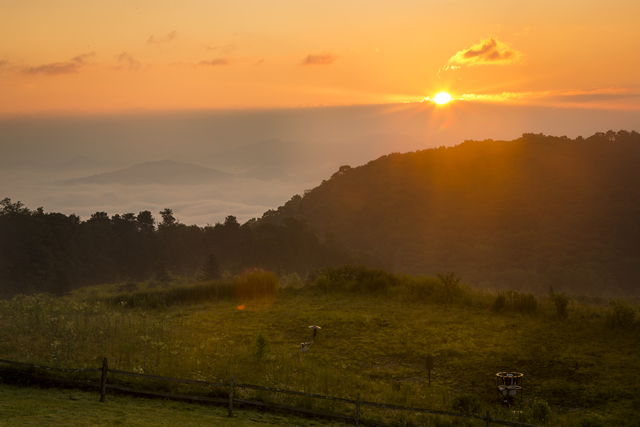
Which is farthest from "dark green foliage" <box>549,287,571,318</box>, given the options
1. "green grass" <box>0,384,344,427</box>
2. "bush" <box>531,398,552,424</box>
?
"green grass" <box>0,384,344,427</box>

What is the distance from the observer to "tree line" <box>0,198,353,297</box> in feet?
202

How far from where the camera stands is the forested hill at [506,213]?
95.0 meters

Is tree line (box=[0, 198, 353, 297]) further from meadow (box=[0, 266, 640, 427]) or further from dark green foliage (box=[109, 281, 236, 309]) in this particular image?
meadow (box=[0, 266, 640, 427])

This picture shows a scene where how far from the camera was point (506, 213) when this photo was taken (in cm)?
11281

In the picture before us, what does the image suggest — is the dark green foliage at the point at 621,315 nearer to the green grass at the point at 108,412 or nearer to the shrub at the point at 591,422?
the shrub at the point at 591,422

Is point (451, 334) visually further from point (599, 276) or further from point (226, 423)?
point (599, 276)

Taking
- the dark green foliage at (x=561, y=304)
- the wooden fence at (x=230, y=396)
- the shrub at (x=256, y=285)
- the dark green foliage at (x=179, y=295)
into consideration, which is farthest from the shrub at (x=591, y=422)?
the dark green foliage at (x=179, y=295)

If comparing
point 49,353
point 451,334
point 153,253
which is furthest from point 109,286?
point 451,334

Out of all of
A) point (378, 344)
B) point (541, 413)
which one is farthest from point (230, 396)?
point (378, 344)

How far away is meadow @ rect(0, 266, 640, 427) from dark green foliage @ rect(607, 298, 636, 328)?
0.15ft

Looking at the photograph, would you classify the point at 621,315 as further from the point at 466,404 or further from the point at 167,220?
the point at 167,220

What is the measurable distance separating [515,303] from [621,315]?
3.94 meters

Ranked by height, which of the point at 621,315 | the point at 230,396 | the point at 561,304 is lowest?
the point at 230,396

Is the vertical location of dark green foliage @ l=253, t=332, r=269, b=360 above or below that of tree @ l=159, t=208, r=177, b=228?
below
